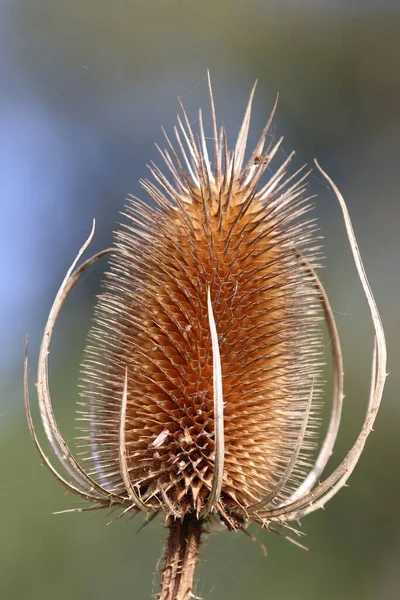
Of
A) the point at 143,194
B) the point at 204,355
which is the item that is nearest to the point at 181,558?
the point at 204,355

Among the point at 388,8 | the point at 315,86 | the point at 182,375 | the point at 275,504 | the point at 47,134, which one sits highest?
the point at 388,8

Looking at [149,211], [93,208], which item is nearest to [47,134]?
[93,208]

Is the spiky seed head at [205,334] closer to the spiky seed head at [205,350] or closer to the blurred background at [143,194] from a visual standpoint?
the spiky seed head at [205,350]

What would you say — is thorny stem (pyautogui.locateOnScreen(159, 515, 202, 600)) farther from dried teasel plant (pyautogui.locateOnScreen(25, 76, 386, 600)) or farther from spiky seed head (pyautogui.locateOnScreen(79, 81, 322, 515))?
spiky seed head (pyautogui.locateOnScreen(79, 81, 322, 515))

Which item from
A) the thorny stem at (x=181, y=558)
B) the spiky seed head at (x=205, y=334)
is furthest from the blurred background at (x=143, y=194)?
the thorny stem at (x=181, y=558)

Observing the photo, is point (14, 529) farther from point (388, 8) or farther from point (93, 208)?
point (388, 8)

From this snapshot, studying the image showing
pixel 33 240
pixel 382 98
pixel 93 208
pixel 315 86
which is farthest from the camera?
pixel 382 98
